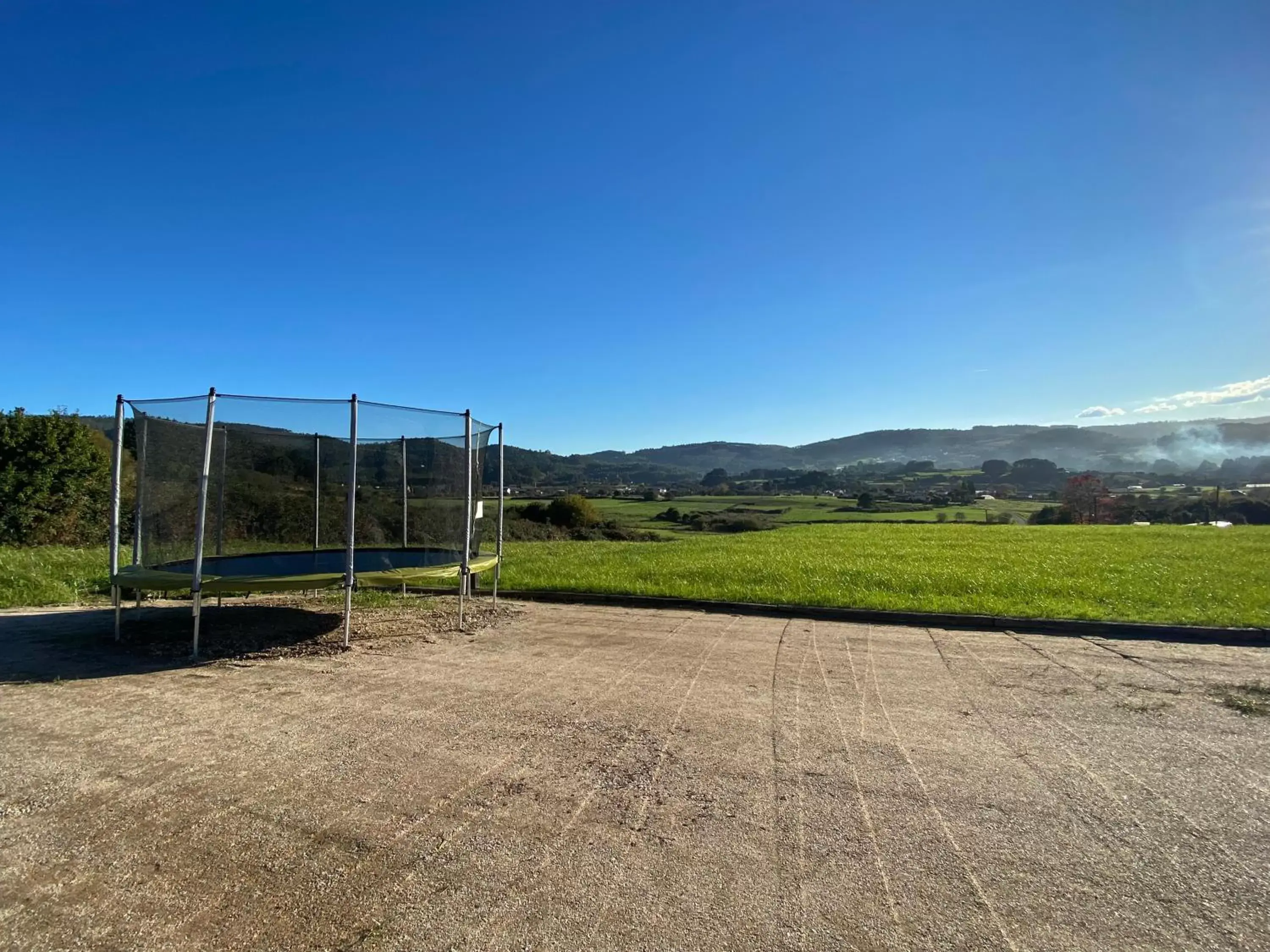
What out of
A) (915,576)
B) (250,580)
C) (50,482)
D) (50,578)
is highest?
(50,482)

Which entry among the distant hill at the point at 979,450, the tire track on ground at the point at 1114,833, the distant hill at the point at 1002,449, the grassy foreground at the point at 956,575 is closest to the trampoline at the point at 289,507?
the grassy foreground at the point at 956,575

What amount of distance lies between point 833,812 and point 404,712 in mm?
3171

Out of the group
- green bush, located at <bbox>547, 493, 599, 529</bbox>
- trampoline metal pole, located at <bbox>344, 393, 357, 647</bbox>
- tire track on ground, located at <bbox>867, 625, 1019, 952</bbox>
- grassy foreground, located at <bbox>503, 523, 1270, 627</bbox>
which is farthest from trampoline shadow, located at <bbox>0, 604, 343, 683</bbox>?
green bush, located at <bbox>547, 493, 599, 529</bbox>

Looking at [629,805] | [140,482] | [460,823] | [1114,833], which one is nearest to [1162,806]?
[1114,833]

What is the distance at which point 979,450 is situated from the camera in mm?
164250

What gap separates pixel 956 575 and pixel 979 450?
17101cm

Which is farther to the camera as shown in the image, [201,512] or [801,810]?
[201,512]

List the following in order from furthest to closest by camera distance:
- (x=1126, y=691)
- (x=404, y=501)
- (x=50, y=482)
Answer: (x=50, y=482), (x=404, y=501), (x=1126, y=691)

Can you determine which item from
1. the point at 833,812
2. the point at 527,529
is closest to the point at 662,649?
the point at 833,812

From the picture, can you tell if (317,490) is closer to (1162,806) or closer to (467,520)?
(467,520)

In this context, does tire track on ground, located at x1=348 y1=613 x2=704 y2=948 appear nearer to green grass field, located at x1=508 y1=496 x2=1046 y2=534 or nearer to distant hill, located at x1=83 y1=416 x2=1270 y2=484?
green grass field, located at x1=508 y1=496 x2=1046 y2=534

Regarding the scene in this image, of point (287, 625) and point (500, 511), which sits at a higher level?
point (500, 511)

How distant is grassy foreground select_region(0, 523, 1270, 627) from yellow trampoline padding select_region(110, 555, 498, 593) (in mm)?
3927

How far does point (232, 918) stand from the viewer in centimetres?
259
